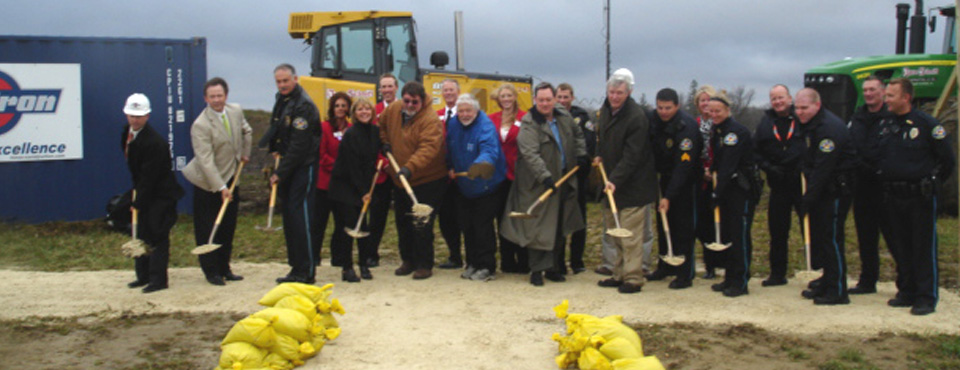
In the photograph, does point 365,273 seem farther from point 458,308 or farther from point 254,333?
point 254,333

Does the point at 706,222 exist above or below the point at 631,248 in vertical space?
above

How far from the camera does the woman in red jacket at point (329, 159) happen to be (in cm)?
763

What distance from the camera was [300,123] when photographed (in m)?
7.03

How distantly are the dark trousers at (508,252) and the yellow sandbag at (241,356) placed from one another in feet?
10.6

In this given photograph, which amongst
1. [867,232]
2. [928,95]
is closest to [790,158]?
[867,232]

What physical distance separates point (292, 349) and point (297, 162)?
2.35 meters

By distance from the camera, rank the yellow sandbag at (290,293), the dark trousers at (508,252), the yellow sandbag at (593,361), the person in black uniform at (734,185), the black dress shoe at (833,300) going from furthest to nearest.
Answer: the dark trousers at (508,252)
the person in black uniform at (734,185)
the black dress shoe at (833,300)
the yellow sandbag at (290,293)
the yellow sandbag at (593,361)

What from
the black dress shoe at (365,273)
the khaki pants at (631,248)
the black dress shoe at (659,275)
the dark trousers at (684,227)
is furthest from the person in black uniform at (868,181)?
the black dress shoe at (365,273)

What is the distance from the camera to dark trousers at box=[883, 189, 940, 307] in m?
6.17

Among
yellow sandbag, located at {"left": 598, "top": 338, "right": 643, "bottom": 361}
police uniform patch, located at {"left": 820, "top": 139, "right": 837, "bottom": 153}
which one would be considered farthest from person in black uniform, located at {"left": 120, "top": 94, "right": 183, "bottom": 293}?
police uniform patch, located at {"left": 820, "top": 139, "right": 837, "bottom": 153}

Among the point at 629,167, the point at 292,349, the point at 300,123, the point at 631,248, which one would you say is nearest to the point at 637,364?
the point at 292,349

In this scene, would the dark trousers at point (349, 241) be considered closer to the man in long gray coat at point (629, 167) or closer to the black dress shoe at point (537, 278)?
the black dress shoe at point (537, 278)

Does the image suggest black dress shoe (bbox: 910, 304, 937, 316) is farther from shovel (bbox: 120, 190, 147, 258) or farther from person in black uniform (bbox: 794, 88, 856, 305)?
shovel (bbox: 120, 190, 147, 258)

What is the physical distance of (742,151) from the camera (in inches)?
265
